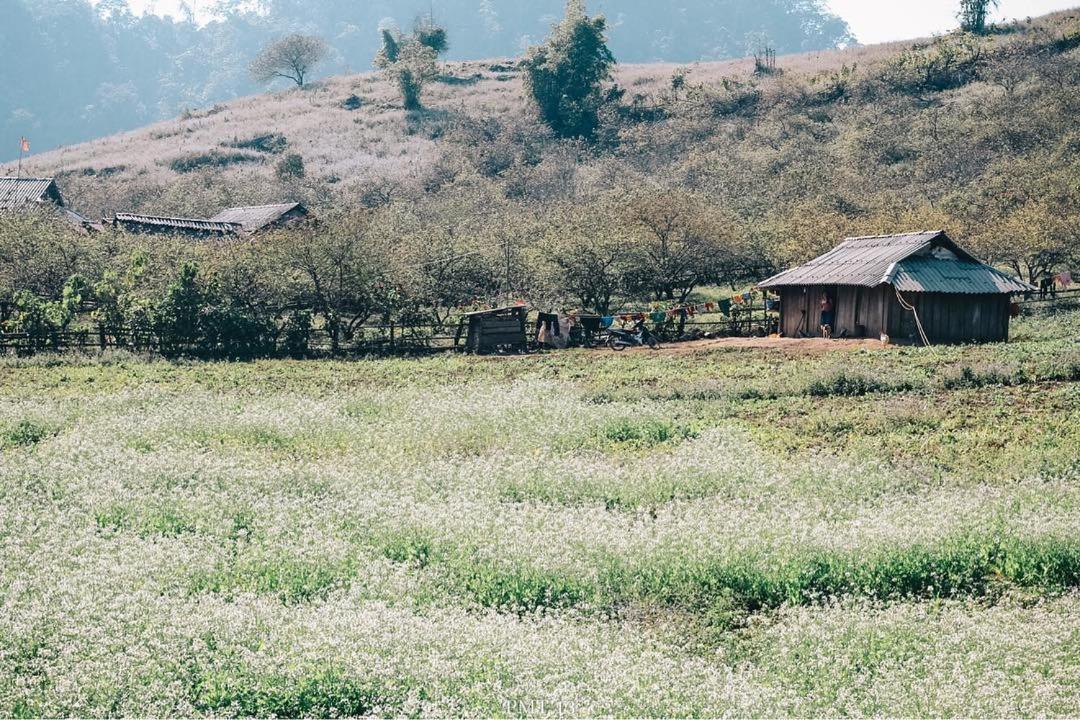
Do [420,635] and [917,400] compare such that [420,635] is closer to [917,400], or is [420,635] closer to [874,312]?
[917,400]

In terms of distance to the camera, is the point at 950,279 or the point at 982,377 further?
the point at 950,279

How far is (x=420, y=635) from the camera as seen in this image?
10.0 metres

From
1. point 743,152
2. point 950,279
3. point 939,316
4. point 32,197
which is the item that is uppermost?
point 743,152

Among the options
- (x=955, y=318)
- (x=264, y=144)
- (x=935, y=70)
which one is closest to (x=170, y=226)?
(x=264, y=144)

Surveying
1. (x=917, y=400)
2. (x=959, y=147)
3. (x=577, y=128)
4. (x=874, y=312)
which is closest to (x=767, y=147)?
(x=959, y=147)

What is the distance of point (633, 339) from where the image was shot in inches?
1470

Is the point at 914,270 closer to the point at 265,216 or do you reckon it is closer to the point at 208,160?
the point at 265,216

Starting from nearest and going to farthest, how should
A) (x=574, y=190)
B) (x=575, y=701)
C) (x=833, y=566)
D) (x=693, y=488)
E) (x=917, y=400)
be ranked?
(x=575, y=701), (x=833, y=566), (x=693, y=488), (x=917, y=400), (x=574, y=190)

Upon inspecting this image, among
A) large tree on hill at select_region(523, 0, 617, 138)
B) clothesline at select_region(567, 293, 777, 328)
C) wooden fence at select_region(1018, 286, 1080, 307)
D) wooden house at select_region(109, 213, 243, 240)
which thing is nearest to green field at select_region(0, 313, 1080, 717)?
clothesline at select_region(567, 293, 777, 328)

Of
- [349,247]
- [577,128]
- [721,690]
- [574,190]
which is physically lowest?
[721,690]

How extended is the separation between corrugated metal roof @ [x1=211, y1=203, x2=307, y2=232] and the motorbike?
2314cm

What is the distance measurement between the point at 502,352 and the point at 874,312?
43.5ft

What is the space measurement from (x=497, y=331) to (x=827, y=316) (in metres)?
12.2

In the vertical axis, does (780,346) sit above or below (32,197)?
below
